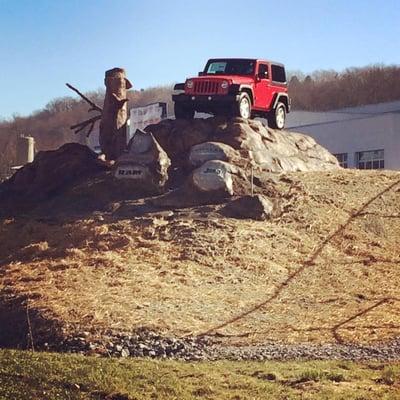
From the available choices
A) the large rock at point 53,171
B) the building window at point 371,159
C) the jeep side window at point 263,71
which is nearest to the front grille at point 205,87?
the jeep side window at point 263,71

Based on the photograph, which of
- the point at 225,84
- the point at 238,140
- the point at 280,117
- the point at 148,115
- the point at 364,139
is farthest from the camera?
the point at 148,115

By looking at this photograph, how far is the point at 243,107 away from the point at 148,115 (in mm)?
25028

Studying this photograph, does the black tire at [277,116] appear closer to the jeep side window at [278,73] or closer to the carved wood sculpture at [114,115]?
the jeep side window at [278,73]

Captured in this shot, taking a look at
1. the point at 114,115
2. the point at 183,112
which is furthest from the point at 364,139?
the point at 114,115

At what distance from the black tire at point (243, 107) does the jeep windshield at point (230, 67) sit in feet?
3.59

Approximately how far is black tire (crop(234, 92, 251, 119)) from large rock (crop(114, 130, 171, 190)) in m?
2.64

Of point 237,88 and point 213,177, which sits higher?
point 237,88

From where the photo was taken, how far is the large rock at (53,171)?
18.3 meters

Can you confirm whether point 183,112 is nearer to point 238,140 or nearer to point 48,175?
point 238,140

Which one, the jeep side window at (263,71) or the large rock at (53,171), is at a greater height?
the jeep side window at (263,71)

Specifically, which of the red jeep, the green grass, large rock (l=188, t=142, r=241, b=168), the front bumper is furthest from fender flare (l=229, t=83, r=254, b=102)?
the green grass

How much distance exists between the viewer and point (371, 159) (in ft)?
129

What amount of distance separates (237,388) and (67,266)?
20.9 feet

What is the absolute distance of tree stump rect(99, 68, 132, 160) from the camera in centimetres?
Answer: 1903
